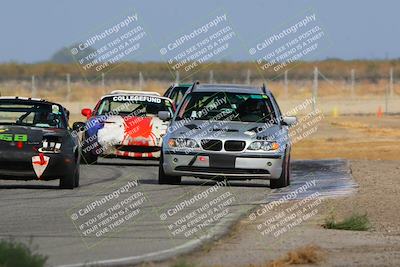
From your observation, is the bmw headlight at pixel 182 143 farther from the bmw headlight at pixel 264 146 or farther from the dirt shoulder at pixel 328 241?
the dirt shoulder at pixel 328 241

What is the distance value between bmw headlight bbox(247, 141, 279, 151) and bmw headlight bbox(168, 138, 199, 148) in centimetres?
82

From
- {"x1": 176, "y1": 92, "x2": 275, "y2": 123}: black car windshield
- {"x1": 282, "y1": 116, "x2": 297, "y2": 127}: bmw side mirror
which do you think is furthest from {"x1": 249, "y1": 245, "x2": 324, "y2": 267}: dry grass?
{"x1": 282, "y1": 116, "x2": 297, "y2": 127}: bmw side mirror

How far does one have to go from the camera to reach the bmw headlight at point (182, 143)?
62.8 ft

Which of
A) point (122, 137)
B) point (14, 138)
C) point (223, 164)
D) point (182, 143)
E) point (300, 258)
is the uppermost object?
point (14, 138)

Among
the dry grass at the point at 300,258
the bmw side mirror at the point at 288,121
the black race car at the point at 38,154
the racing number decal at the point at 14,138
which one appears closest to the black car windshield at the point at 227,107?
the bmw side mirror at the point at 288,121

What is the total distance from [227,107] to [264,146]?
1.33m

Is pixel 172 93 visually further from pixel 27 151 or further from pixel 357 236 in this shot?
pixel 357 236

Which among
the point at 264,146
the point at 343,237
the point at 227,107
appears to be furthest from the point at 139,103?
the point at 343,237

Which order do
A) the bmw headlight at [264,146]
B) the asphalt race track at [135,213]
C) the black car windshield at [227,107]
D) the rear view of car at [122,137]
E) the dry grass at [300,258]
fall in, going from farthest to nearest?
the rear view of car at [122,137] < the black car windshield at [227,107] < the bmw headlight at [264,146] < the asphalt race track at [135,213] < the dry grass at [300,258]

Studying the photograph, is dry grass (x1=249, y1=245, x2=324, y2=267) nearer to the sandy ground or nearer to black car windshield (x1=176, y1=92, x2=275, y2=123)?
the sandy ground

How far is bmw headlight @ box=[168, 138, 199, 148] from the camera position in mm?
19130

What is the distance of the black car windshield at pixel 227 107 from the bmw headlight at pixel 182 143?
3.10 ft

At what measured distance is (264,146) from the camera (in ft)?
63.4

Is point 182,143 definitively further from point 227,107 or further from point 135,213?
point 135,213
